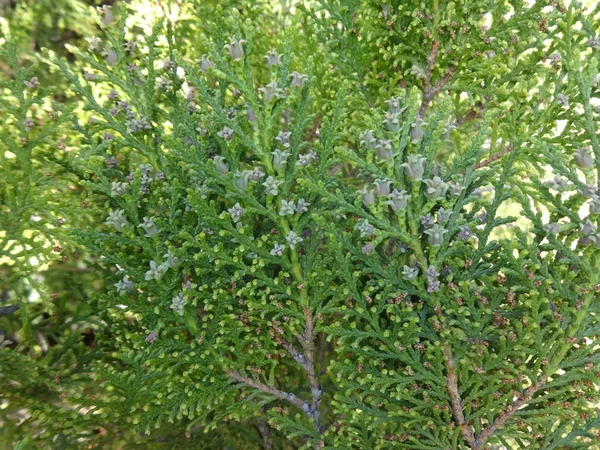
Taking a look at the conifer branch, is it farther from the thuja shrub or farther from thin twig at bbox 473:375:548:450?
thin twig at bbox 473:375:548:450

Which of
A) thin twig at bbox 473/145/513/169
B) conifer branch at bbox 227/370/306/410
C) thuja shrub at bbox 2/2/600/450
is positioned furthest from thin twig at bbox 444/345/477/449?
thin twig at bbox 473/145/513/169

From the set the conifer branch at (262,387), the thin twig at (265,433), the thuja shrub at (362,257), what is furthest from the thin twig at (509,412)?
the thin twig at (265,433)

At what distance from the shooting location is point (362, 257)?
176 cm

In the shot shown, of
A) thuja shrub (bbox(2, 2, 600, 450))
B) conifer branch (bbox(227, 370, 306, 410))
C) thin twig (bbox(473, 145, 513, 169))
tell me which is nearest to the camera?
thuja shrub (bbox(2, 2, 600, 450))

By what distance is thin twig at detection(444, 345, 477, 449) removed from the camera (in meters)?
1.80

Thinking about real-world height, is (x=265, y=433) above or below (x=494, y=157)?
below

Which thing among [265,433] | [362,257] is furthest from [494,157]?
[265,433]

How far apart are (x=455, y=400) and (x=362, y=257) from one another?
685mm

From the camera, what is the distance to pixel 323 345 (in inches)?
118

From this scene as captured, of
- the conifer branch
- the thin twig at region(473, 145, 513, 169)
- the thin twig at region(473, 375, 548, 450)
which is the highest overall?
the thin twig at region(473, 145, 513, 169)

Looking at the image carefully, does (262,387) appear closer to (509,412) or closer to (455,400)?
(455,400)

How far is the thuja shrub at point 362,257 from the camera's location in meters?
1.67

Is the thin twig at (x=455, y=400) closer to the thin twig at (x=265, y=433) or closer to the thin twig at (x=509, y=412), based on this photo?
the thin twig at (x=509, y=412)

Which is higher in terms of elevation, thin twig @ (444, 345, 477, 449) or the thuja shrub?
the thuja shrub
